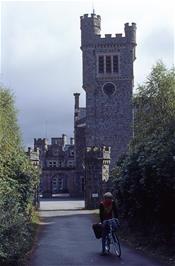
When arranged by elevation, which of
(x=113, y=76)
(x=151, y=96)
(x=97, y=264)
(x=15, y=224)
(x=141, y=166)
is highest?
(x=113, y=76)

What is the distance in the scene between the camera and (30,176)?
2661 cm

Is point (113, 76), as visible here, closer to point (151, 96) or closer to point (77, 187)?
point (77, 187)

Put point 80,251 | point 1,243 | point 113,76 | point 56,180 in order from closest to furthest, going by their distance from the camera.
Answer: point 1,243
point 80,251
point 113,76
point 56,180

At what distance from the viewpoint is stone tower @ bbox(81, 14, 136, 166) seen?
66.3 metres

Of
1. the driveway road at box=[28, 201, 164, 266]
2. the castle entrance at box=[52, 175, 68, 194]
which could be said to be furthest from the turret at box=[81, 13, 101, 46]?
the driveway road at box=[28, 201, 164, 266]

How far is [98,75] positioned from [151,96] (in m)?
33.0

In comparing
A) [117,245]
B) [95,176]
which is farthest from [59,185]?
[117,245]

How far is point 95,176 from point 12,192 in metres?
23.8

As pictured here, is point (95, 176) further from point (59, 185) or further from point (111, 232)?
point (59, 185)

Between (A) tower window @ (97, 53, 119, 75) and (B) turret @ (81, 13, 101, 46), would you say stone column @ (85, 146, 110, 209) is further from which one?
(B) turret @ (81, 13, 101, 46)

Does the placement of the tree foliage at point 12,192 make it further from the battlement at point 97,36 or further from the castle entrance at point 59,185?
the castle entrance at point 59,185

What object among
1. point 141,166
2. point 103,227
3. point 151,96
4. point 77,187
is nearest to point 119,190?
point 141,166

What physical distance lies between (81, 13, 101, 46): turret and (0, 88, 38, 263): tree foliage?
35301 mm

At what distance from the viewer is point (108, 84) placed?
224ft
